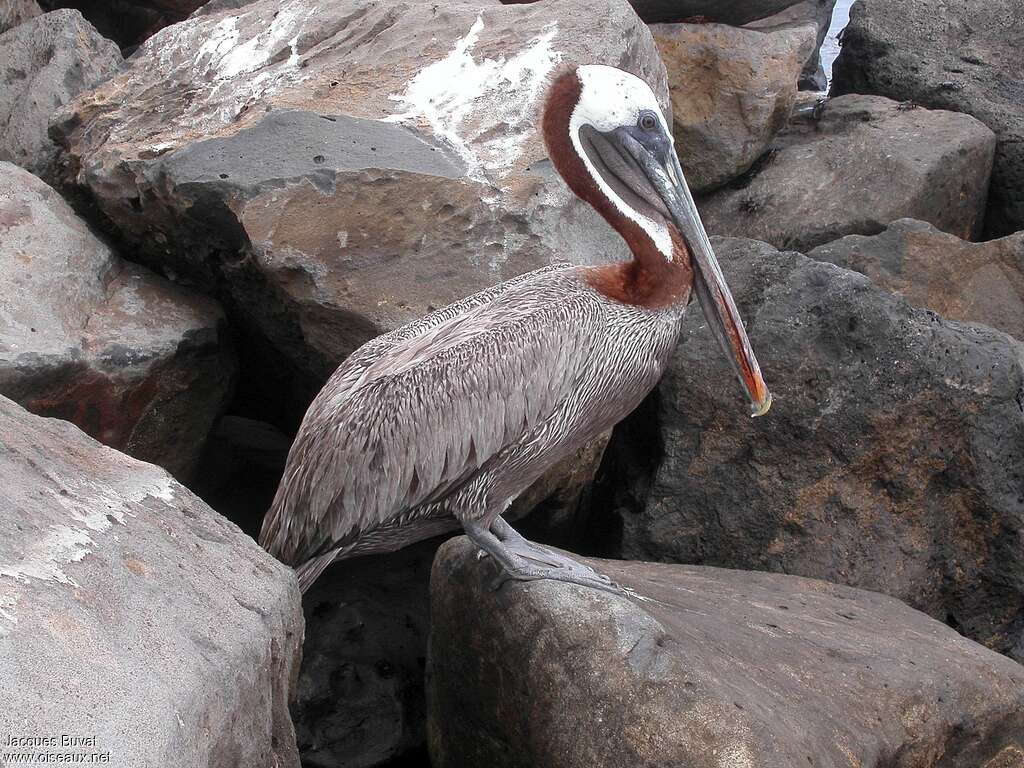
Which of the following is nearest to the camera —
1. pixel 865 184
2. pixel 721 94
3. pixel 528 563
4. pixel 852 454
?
pixel 528 563

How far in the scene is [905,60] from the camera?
8148 mm

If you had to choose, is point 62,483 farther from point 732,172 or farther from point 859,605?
point 732,172

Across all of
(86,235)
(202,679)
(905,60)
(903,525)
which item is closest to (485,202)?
(86,235)

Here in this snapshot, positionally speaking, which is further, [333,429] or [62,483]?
[333,429]

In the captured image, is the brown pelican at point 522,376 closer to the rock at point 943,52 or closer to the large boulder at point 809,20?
the large boulder at point 809,20

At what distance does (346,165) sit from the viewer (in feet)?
16.8

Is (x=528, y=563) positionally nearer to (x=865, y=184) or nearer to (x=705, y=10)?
(x=865, y=184)

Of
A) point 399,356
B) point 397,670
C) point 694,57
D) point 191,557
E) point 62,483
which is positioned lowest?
point 397,670

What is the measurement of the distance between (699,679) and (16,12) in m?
6.19

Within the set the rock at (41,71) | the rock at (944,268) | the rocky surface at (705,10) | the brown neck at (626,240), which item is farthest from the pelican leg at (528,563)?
the rocky surface at (705,10)

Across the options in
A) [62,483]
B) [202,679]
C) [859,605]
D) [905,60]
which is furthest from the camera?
[905,60]

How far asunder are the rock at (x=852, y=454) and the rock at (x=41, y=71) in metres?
3.71

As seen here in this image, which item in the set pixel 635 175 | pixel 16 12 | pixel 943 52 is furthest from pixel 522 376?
pixel 943 52

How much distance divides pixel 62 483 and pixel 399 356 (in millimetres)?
1427
